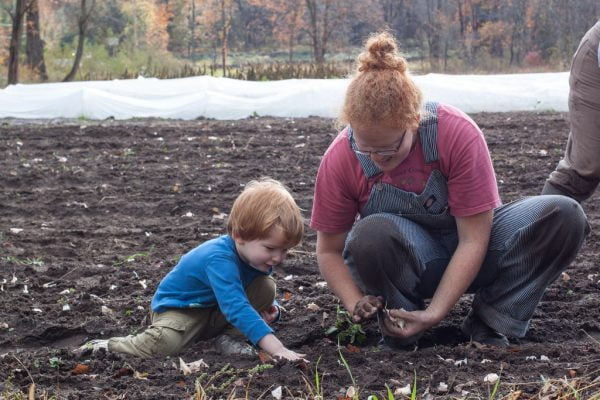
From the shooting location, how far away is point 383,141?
2.92 meters

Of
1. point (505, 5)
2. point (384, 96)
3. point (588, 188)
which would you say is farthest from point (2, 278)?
point (505, 5)

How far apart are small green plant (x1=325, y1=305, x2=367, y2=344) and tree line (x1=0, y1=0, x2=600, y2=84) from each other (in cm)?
2226

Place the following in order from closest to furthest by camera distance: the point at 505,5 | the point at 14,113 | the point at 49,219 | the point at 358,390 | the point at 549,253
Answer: the point at 358,390 < the point at 549,253 < the point at 49,219 < the point at 14,113 < the point at 505,5

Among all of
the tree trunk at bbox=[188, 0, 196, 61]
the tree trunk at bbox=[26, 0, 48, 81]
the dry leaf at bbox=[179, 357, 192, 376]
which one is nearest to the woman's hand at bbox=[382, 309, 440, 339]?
the dry leaf at bbox=[179, 357, 192, 376]

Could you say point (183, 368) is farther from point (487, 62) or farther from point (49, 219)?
point (487, 62)

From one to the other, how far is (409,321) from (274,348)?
0.50 m

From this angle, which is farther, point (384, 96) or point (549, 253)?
point (549, 253)

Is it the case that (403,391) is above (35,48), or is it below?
below

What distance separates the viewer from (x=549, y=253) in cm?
330

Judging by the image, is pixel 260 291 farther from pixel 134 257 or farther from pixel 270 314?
pixel 134 257

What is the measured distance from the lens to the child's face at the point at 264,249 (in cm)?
325

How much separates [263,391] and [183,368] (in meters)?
0.42

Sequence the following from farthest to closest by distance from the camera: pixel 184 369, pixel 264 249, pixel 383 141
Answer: pixel 264 249 → pixel 184 369 → pixel 383 141

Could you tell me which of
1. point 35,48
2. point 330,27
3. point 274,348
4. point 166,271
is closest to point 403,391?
point 274,348
